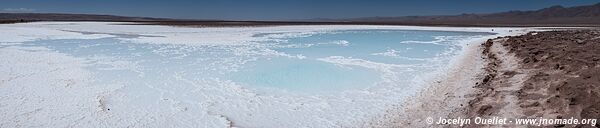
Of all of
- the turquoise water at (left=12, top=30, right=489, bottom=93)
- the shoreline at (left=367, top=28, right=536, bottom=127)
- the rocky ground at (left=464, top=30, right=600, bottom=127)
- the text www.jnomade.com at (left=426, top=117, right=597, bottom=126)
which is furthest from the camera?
the turquoise water at (left=12, top=30, right=489, bottom=93)

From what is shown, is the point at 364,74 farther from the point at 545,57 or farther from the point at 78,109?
the point at 78,109

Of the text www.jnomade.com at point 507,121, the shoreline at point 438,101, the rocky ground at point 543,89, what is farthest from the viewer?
the shoreline at point 438,101

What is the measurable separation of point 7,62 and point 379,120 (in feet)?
27.5

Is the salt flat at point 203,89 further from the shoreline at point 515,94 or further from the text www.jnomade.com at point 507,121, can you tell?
the text www.jnomade.com at point 507,121

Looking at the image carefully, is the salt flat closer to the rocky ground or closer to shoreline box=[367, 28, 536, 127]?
shoreline box=[367, 28, 536, 127]

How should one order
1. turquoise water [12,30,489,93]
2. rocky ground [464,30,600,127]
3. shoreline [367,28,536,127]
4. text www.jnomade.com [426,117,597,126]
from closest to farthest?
text www.jnomade.com [426,117,597,126], rocky ground [464,30,600,127], shoreline [367,28,536,127], turquoise water [12,30,489,93]

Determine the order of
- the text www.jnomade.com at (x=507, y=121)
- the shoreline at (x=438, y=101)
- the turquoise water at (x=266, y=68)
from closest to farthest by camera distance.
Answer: the text www.jnomade.com at (x=507, y=121)
the shoreline at (x=438, y=101)
the turquoise water at (x=266, y=68)

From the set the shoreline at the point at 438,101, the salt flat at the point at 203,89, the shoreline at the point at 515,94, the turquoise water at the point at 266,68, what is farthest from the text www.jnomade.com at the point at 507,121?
the turquoise water at the point at 266,68

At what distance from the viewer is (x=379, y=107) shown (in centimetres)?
613

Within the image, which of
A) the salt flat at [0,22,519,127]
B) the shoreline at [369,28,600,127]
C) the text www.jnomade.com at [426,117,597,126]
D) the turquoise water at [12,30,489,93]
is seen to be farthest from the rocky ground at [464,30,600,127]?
the turquoise water at [12,30,489,93]

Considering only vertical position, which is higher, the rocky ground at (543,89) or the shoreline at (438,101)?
the rocky ground at (543,89)

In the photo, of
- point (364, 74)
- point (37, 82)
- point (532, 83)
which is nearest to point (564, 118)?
point (532, 83)

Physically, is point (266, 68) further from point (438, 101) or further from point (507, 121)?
point (507, 121)

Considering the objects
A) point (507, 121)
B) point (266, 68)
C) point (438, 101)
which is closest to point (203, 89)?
point (266, 68)
